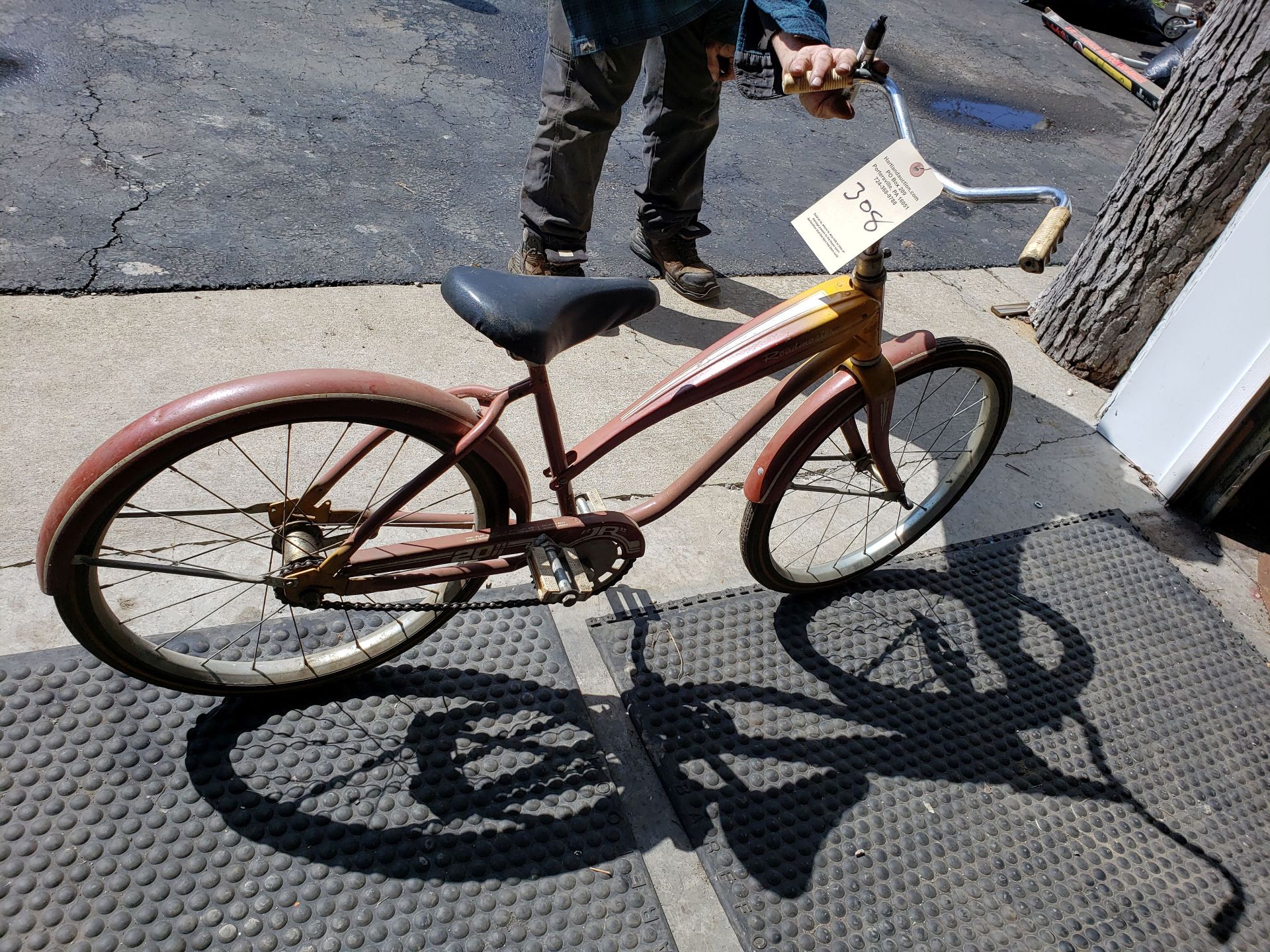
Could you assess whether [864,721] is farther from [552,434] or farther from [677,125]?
[677,125]

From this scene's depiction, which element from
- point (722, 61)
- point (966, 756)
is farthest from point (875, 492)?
point (722, 61)

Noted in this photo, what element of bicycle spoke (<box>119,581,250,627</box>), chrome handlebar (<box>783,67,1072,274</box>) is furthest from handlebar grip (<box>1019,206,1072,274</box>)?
bicycle spoke (<box>119,581,250,627</box>)

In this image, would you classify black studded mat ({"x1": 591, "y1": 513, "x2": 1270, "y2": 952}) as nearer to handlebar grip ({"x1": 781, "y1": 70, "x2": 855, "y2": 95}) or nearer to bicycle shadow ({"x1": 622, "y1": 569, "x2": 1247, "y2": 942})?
bicycle shadow ({"x1": 622, "y1": 569, "x2": 1247, "y2": 942})

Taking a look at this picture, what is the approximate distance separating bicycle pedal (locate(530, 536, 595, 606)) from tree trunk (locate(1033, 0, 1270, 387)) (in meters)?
2.64

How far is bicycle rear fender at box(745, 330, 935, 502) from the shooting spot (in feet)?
7.40

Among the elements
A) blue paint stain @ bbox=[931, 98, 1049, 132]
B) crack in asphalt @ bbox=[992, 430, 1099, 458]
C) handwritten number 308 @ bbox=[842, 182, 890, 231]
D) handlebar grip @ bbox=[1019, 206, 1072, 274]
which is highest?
handlebar grip @ bbox=[1019, 206, 1072, 274]

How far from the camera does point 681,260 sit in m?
3.88

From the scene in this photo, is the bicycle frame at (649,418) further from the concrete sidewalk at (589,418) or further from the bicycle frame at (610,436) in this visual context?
the concrete sidewalk at (589,418)

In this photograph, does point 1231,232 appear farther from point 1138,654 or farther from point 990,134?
point 990,134

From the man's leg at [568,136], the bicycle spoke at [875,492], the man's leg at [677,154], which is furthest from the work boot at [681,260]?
the bicycle spoke at [875,492]

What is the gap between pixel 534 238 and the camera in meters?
3.50

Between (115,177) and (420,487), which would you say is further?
(115,177)

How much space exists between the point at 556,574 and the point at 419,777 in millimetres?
559

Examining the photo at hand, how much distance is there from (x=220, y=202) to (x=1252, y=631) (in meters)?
4.10
